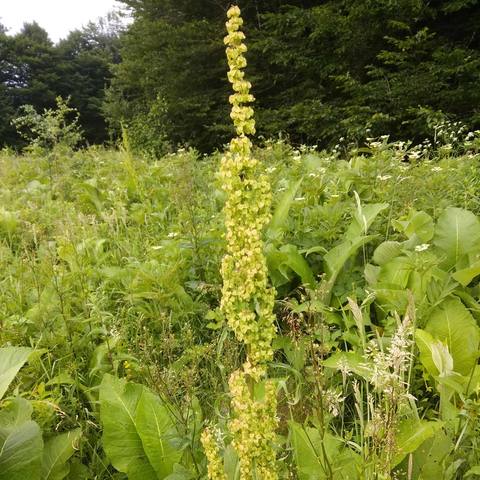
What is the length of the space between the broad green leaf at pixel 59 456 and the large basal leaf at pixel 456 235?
1930mm

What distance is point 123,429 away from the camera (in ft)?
5.70

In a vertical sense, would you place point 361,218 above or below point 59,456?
above

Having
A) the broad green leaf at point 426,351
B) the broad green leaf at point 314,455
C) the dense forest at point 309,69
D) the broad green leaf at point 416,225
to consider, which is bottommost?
the broad green leaf at point 314,455

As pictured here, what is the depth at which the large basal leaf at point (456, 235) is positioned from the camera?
2357mm

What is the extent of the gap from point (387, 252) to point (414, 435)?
119 cm

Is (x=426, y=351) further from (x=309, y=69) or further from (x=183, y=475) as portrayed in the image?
(x=309, y=69)

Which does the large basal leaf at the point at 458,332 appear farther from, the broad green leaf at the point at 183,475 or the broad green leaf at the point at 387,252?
the broad green leaf at the point at 183,475

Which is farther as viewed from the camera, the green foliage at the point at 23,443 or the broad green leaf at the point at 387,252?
the broad green leaf at the point at 387,252

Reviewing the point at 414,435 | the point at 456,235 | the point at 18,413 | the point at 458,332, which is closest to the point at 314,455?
the point at 414,435

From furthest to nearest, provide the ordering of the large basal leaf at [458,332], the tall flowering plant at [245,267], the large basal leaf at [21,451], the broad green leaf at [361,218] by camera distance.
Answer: the broad green leaf at [361,218]
the large basal leaf at [458,332]
the large basal leaf at [21,451]
the tall flowering plant at [245,267]

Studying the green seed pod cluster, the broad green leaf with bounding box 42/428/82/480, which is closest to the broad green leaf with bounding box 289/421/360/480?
the green seed pod cluster

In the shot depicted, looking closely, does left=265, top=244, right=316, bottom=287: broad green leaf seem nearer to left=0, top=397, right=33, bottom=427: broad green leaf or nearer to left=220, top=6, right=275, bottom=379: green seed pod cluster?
left=220, top=6, right=275, bottom=379: green seed pod cluster

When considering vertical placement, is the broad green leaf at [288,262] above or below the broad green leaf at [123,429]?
above

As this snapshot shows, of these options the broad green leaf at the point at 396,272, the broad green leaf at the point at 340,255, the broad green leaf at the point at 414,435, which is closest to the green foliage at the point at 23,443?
the broad green leaf at the point at 414,435
